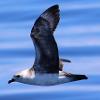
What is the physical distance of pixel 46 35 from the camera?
19.4 meters

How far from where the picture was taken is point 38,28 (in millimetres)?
19438

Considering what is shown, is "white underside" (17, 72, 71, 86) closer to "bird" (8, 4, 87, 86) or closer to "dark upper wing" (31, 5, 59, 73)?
"bird" (8, 4, 87, 86)

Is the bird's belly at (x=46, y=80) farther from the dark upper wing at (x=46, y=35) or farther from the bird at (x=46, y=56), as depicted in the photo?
the dark upper wing at (x=46, y=35)

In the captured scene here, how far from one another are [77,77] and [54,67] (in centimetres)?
67

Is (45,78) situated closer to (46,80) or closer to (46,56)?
(46,80)

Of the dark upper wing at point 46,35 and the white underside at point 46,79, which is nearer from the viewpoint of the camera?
the dark upper wing at point 46,35

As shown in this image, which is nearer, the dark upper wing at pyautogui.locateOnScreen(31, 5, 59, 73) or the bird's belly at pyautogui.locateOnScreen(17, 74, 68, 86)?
the dark upper wing at pyautogui.locateOnScreen(31, 5, 59, 73)

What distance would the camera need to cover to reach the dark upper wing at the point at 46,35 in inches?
760

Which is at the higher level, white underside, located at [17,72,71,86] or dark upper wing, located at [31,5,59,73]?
dark upper wing, located at [31,5,59,73]

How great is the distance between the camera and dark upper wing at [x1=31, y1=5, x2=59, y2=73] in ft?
63.3

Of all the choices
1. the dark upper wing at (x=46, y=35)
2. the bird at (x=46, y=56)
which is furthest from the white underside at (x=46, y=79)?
the dark upper wing at (x=46, y=35)

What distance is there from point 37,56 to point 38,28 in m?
0.50

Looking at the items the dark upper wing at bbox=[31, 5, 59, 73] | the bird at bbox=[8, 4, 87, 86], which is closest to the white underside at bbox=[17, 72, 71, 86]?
the bird at bbox=[8, 4, 87, 86]

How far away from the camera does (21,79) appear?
784 inches
